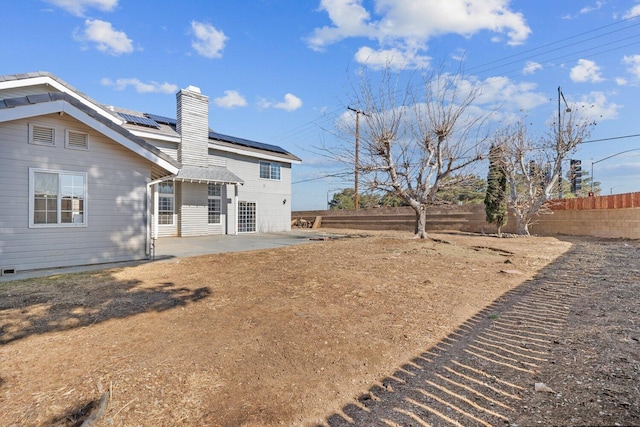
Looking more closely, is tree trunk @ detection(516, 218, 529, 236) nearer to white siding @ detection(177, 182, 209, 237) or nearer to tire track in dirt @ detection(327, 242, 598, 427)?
tire track in dirt @ detection(327, 242, 598, 427)

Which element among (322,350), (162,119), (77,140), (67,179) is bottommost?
(322,350)

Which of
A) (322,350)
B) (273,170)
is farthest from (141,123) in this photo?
(322,350)

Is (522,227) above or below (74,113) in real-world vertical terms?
below

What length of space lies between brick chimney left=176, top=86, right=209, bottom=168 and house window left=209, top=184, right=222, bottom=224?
47.8 inches

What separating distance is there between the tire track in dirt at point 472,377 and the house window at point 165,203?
45.3ft

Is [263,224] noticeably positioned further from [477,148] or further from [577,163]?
[577,163]

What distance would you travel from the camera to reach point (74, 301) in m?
4.69

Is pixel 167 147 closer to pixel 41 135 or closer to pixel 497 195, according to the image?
pixel 41 135

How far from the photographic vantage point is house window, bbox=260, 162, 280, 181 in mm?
18375

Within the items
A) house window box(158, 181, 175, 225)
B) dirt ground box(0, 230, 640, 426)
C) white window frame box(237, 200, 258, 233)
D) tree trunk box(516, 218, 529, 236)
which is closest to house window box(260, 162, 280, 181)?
white window frame box(237, 200, 258, 233)

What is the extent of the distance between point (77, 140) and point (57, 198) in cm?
145

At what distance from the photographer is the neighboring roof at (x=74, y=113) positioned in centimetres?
652

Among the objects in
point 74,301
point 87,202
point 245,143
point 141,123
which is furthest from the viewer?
point 245,143

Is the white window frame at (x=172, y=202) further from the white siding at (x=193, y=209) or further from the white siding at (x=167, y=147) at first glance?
the white siding at (x=167, y=147)
